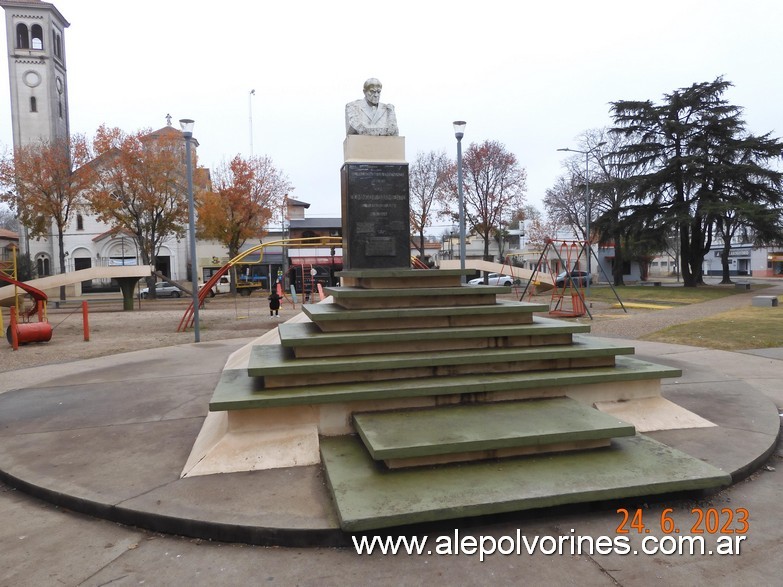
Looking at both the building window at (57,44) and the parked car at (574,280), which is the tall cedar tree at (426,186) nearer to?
the parked car at (574,280)

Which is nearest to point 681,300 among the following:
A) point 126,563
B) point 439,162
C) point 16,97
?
point 439,162

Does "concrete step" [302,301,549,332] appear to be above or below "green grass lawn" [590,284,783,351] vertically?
above

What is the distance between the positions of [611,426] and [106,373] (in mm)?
8598

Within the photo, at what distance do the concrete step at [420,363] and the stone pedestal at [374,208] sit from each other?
3.04 m

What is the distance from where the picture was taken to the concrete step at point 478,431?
3.93 metres

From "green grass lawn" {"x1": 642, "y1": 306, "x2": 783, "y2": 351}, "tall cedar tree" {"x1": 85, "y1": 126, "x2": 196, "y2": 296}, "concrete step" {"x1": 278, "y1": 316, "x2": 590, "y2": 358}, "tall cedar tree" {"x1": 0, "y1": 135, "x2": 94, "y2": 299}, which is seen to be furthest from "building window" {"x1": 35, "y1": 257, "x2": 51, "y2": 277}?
"concrete step" {"x1": 278, "y1": 316, "x2": 590, "y2": 358}

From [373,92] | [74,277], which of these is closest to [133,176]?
[74,277]

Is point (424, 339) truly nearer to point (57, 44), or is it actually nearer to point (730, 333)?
point (730, 333)

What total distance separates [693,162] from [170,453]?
38.1 metres

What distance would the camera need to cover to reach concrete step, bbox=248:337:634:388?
15.9 feet

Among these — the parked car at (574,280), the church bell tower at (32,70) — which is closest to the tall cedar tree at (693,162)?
the parked car at (574,280)

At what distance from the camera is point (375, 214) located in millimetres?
8320

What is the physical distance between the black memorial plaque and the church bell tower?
52.8 m

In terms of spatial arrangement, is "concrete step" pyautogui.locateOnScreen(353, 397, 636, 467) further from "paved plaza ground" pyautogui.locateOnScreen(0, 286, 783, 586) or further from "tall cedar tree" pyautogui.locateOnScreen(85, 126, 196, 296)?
"tall cedar tree" pyautogui.locateOnScreen(85, 126, 196, 296)
